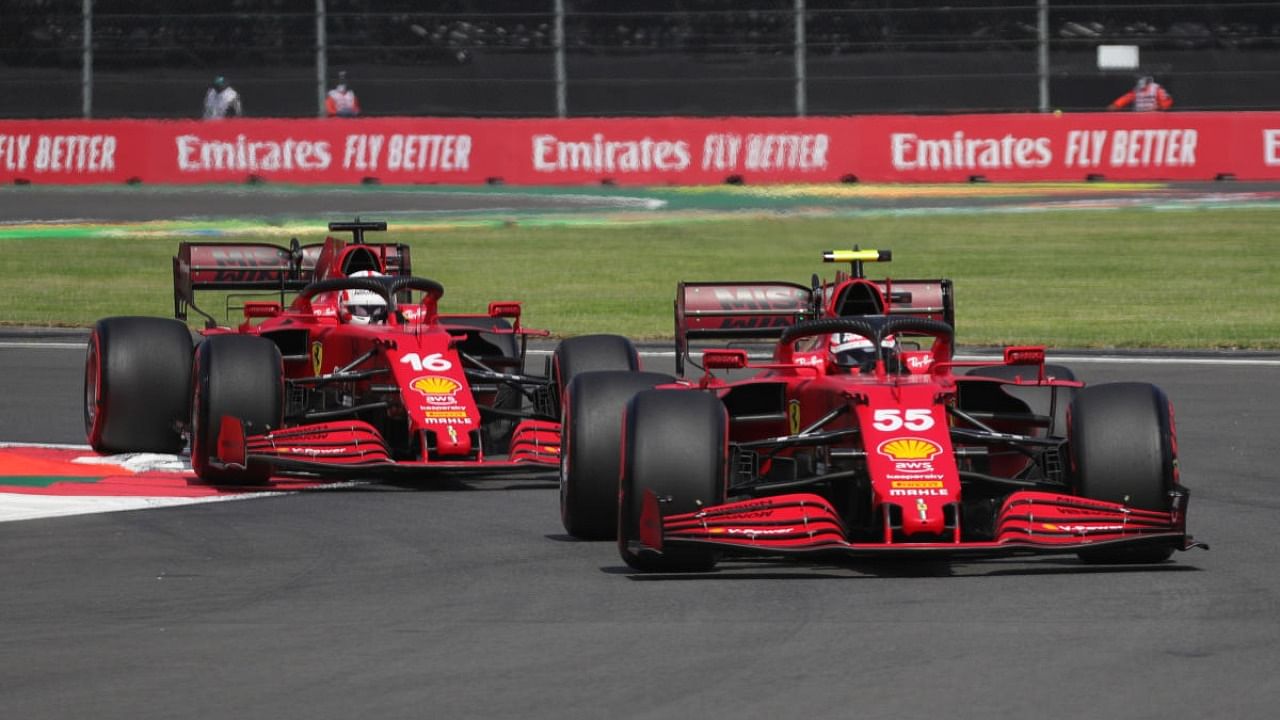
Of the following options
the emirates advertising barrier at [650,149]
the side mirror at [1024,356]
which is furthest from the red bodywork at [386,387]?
the emirates advertising barrier at [650,149]

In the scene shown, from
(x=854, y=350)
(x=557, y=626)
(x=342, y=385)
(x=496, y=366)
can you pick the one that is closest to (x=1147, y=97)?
(x=496, y=366)

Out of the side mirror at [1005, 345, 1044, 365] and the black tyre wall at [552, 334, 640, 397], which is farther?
the black tyre wall at [552, 334, 640, 397]

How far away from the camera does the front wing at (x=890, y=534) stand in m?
9.78

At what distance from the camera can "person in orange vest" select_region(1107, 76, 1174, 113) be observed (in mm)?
42281

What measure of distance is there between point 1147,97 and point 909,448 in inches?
1327

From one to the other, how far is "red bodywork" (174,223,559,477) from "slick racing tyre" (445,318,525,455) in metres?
0.02

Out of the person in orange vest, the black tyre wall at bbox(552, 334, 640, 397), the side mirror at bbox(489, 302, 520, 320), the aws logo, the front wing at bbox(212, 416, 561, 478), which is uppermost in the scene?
the person in orange vest

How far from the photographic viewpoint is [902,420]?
10234 mm

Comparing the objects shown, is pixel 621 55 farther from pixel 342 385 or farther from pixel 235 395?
pixel 235 395

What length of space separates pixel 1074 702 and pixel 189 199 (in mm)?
32357

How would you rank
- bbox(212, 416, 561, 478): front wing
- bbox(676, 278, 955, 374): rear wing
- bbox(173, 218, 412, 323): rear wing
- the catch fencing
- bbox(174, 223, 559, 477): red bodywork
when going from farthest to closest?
the catch fencing → bbox(173, 218, 412, 323): rear wing → bbox(676, 278, 955, 374): rear wing → bbox(174, 223, 559, 477): red bodywork → bbox(212, 416, 561, 478): front wing

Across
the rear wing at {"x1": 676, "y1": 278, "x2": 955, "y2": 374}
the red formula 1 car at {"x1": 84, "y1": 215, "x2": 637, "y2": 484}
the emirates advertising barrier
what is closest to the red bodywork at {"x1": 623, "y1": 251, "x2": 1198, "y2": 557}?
the rear wing at {"x1": 676, "y1": 278, "x2": 955, "y2": 374}

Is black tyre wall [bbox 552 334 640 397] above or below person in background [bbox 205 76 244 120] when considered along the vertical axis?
below

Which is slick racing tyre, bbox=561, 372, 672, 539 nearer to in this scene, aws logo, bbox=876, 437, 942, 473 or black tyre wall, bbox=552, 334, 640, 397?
aws logo, bbox=876, 437, 942, 473
